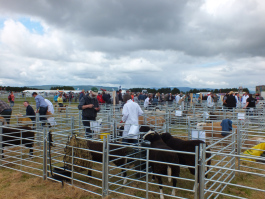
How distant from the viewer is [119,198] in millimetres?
4309

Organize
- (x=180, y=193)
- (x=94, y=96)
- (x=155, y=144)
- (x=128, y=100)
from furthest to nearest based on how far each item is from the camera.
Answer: (x=94, y=96), (x=128, y=100), (x=155, y=144), (x=180, y=193)

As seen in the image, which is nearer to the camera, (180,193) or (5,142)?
(180,193)

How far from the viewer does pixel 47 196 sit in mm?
4477

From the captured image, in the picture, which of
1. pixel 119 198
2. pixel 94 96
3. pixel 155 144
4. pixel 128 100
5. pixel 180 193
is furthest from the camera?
pixel 94 96

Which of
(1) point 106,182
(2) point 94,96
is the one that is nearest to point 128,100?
(2) point 94,96

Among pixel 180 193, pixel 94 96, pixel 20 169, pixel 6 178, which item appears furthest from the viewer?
pixel 94 96

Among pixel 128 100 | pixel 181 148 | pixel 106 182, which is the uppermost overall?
pixel 128 100

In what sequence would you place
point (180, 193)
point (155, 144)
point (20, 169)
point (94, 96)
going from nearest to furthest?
point (180, 193)
point (155, 144)
point (20, 169)
point (94, 96)

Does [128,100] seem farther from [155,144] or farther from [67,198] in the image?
[67,198]

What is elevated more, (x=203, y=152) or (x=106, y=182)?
(x=203, y=152)

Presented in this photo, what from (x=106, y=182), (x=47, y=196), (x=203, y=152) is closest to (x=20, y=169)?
(x=47, y=196)

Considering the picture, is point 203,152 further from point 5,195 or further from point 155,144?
point 5,195

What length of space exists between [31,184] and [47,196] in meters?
0.82

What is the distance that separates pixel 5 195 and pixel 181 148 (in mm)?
3859
